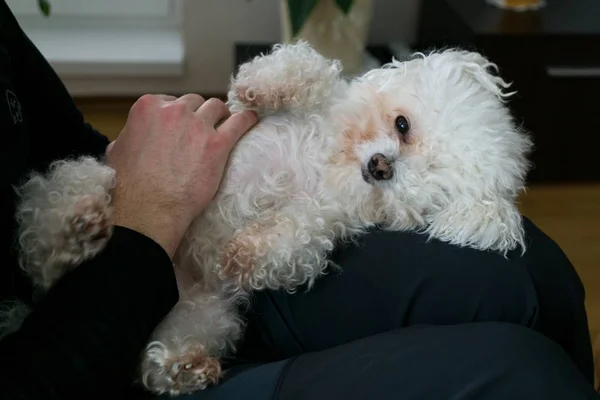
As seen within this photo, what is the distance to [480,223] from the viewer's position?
3.34 ft

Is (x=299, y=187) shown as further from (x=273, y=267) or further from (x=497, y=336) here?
(x=497, y=336)

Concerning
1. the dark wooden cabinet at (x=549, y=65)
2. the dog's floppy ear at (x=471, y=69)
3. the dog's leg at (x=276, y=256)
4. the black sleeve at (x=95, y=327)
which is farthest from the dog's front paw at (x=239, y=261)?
the dark wooden cabinet at (x=549, y=65)

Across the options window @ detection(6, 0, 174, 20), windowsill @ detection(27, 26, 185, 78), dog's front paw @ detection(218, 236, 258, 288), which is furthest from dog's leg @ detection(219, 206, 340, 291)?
window @ detection(6, 0, 174, 20)

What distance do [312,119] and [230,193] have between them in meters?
0.19

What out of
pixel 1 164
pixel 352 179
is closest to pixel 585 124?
pixel 352 179

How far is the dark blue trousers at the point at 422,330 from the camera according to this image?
2.61 feet

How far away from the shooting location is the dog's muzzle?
107cm

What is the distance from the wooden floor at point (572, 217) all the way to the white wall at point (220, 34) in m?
0.15

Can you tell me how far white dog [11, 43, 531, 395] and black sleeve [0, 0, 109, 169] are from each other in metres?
0.11

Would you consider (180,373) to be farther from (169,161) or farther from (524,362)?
(524,362)

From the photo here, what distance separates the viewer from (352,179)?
108cm

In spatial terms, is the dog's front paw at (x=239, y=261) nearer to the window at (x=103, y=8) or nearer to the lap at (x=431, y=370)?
the lap at (x=431, y=370)

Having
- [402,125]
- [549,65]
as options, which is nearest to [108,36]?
[549,65]

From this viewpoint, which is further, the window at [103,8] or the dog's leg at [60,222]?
the window at [103,8]
